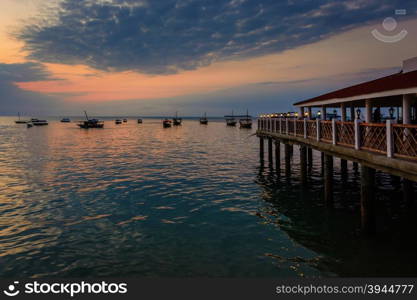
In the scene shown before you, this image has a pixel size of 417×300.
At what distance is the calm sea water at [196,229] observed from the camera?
9.98 metres

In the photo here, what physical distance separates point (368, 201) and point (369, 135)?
95.2 inches

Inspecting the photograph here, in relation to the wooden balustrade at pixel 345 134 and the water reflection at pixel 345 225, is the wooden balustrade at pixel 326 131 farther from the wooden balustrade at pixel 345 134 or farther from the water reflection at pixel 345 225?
the water reflection at pixel 345 225

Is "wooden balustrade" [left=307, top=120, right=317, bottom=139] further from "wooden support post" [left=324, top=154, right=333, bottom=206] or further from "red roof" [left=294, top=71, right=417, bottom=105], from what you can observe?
"wooden support post" [left=324, top=154, right=333, bottom=206]

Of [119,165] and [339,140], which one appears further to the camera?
[119,165]

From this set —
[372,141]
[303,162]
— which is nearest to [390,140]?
[372,141]

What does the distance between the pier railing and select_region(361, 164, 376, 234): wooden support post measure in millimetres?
941

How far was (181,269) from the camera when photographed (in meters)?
9.83

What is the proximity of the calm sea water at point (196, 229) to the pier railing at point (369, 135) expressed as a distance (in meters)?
3.21

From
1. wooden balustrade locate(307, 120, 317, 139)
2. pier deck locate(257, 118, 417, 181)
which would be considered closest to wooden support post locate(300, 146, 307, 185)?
pier deck locate(257, 118, 417, 181)

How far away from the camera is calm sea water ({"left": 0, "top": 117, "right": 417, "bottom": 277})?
9.98m

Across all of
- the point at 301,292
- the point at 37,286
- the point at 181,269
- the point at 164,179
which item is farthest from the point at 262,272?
the point at 164,179

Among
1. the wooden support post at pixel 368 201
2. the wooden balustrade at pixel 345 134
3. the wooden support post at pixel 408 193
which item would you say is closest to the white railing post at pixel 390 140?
the wooden support post at pixel 368 201

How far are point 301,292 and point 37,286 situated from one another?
7.05m

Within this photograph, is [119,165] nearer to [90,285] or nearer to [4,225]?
[4,225]
